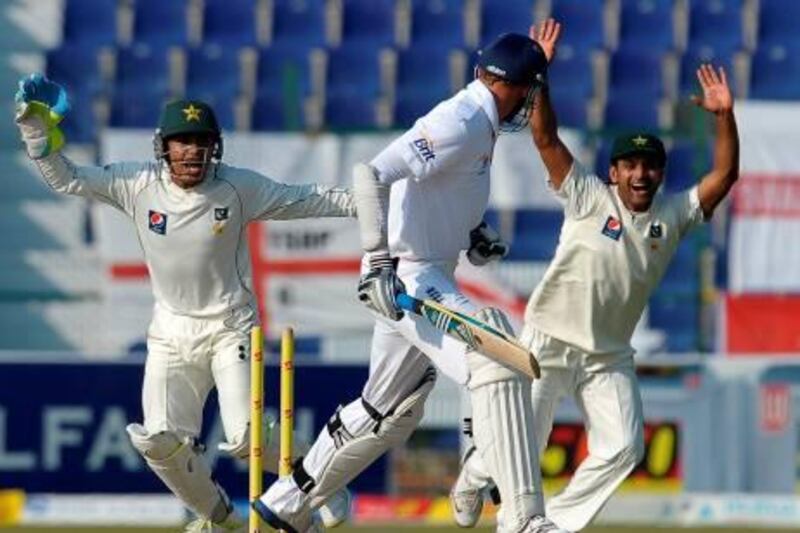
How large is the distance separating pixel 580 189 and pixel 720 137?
50 cm

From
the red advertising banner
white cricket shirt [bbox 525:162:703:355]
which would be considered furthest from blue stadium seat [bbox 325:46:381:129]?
white cricket shirt [bbox 525:162:703:355]

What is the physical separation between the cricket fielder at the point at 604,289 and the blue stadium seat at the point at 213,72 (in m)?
5.91

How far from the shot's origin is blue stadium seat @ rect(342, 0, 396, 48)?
13.7m

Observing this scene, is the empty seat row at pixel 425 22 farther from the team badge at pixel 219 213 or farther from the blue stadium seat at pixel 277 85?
the team badge at pixel 219 213

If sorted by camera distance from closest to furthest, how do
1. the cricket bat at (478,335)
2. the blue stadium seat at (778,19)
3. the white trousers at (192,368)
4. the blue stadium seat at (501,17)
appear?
the cricket bat at (478,335)
the white trousers at (192,368)
the blue stadium seat at (501,17)
the blue stadium seat at (778,19)

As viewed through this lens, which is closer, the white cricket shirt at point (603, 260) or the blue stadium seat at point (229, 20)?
the white cricket shirt at point (603, 260)

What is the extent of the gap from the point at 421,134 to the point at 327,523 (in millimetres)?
1537

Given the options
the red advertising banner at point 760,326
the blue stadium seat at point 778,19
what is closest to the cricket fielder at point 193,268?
the red advertising banner at point 760,326

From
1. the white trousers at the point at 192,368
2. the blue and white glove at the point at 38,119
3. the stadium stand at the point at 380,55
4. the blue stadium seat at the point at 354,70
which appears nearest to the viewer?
the blue and white glove at the point at 38,119

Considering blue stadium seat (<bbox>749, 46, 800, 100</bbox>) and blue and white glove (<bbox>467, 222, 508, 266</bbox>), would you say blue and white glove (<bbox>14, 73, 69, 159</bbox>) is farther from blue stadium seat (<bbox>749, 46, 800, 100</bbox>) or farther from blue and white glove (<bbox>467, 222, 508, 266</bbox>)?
blue stadium seat (<bbox>749, 46, 800, 100</bbox>)

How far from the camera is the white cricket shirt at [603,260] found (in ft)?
24.8

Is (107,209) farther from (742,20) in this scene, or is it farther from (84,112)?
(742,20)

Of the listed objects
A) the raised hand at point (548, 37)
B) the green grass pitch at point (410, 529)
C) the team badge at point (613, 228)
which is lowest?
the green grass pitch at point (410, 529)

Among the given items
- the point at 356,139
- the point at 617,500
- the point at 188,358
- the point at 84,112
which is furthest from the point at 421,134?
the point at 84,112
